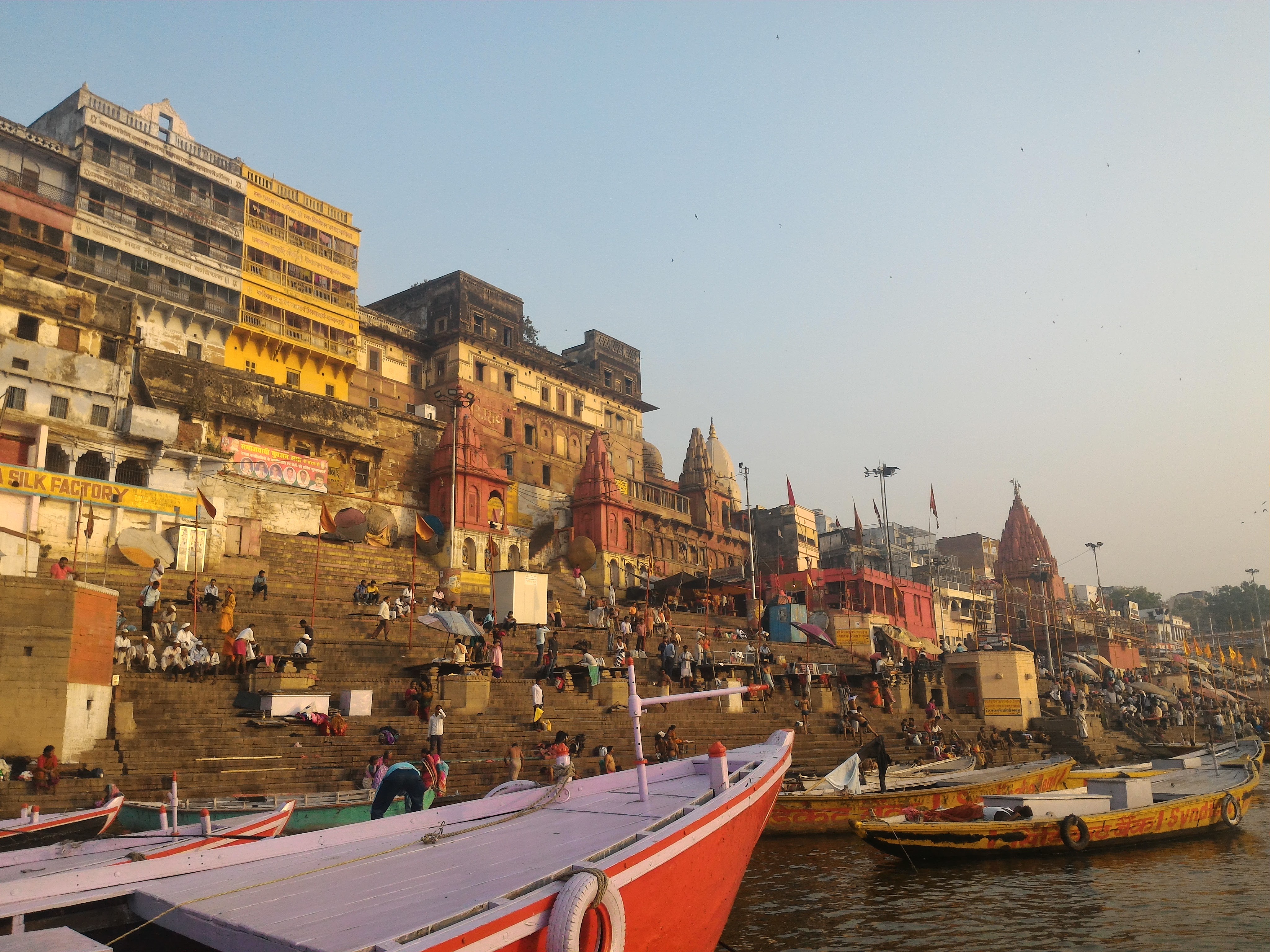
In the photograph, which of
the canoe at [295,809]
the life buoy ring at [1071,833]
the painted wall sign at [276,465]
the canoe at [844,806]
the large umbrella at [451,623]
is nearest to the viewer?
the canoe at [295,809]

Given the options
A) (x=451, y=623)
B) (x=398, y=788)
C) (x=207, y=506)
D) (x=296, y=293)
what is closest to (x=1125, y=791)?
(x=398, y=788)

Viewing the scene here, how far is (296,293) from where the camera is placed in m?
38.1

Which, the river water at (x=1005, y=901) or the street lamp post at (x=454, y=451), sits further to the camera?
the street lamp post at (x=454, y=451)

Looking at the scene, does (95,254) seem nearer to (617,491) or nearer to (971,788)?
(617,491)

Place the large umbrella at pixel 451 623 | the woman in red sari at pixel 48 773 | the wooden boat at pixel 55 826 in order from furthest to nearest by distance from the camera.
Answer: the large umbrella at pixel 451 623
the woman in red sari at pixel 48 773
the wooden boat at pixel 55 826

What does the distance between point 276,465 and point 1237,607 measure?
5202 inches

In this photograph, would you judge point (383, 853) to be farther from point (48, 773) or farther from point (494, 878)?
point (48, 773)

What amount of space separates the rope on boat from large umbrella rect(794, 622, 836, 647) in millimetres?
28083

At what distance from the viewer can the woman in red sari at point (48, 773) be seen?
13.7 m

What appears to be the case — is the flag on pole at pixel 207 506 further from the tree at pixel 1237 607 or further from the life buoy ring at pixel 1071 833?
the tree at pixel 1237 607

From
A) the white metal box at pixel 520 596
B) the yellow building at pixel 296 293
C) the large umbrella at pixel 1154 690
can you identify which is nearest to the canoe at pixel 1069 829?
the white metal box at pixel 520 596

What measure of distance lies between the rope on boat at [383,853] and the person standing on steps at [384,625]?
14776mm

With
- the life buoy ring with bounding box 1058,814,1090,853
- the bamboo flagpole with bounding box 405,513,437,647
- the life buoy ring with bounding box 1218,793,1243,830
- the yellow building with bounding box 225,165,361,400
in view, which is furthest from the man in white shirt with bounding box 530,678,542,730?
the yellow building with bounding box 225,165,361,400

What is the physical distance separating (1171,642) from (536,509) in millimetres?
78932
